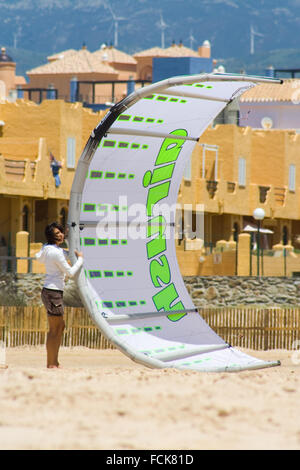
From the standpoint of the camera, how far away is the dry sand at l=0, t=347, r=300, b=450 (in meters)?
10.9

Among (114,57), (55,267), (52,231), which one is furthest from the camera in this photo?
(114,57)

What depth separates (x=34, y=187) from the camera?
39156mm

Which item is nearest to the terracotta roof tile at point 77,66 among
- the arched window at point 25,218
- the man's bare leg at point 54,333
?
the arched window at point 25,218

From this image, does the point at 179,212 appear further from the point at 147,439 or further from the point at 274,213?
the point at 147,439

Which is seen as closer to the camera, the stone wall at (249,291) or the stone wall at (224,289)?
the stone wall at (224,289)

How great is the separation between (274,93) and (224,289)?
42335 mm

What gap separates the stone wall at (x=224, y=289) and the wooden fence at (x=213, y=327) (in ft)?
21.0

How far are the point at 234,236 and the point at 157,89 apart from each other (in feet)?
114

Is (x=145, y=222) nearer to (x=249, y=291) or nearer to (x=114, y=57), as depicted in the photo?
(x=249, y=291)

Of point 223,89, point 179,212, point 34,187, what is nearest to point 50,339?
point 223,89

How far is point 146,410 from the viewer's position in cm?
1188

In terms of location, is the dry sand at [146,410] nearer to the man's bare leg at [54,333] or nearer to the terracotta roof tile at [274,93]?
the man's bare leg at [54,333]

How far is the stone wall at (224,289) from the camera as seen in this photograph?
99.8 ft

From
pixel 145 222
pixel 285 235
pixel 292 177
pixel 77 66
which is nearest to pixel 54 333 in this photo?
pixel 145 222
